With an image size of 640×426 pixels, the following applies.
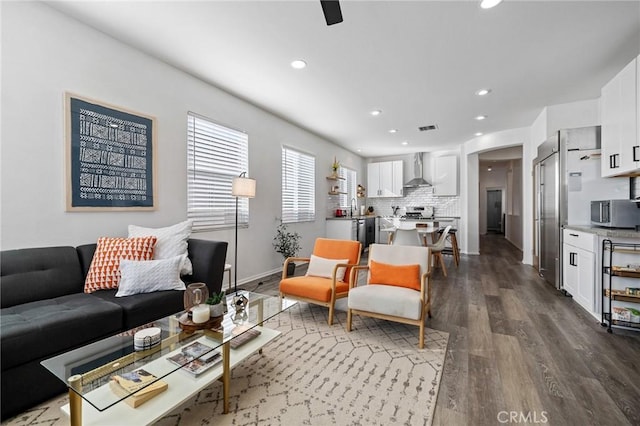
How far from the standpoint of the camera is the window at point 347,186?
7488 millimetres

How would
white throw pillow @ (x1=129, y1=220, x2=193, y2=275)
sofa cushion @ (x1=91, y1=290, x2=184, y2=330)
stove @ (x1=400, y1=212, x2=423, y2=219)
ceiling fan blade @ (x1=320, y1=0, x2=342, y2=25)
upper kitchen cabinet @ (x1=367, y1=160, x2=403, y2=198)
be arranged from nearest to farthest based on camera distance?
ceiling fan blade @ (x1=320, y1=0, x2=342, y2=25), sofa cushion @ (x1=91, y1=290, x2=184, y2=330), white throw pillow @ (x1=129, y1=220, x2=193, y2=275), stove @ (x1=400, y1=212, x2=423, y2=219), upper kitchen cabinet @ (x1=367, y1=160, x2=403, y2=198)

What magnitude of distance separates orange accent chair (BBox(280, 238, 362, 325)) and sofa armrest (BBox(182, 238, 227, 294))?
2.25 ft

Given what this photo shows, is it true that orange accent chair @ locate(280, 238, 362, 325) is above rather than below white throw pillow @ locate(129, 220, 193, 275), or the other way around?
below

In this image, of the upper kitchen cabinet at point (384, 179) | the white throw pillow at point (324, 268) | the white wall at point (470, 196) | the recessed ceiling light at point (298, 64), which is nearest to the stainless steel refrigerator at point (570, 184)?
the white wall at point (470, 196)

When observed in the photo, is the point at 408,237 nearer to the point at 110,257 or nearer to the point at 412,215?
the point at 412,215

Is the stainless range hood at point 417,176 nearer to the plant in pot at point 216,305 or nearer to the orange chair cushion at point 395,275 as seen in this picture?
the orange chair cushion at point 395,275

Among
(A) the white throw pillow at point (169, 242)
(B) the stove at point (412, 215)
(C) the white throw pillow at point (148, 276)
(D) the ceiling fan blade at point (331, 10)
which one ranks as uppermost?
(D) the ceiling fan blade at point (331, 10)

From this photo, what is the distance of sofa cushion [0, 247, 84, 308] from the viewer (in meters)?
1.88

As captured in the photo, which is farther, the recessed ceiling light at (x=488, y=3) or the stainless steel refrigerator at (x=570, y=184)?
the stainless steel refrigerator at (x=570, y=184)

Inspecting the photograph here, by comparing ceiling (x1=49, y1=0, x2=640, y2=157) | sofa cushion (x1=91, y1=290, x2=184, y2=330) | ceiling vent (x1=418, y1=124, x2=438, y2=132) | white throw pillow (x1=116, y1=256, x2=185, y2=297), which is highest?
ceiling vent (x1=418, y1=124, x2=438, y2=132)

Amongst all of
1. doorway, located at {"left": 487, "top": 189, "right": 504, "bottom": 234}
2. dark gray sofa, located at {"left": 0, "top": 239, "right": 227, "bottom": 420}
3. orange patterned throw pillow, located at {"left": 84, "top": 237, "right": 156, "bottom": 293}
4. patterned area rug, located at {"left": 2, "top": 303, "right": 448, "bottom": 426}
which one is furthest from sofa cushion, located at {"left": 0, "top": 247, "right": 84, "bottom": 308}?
doorway, located at {"left": 487, "top": 189, "right": 504, "bottom": 234}

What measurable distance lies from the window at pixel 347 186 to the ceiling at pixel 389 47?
313 cm

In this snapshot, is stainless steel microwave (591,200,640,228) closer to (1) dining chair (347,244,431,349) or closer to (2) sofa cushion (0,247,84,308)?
(1) dining chair (347,244,431,349)

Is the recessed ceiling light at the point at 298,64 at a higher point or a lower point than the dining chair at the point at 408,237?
higher
